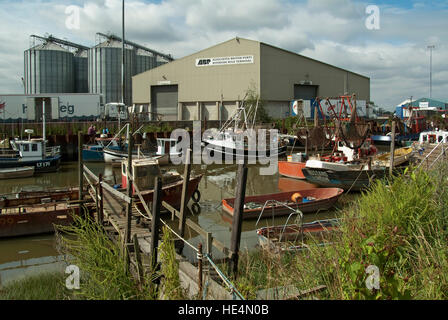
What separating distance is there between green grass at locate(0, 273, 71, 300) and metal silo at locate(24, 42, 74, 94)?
4653 cm

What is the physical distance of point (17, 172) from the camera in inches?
898

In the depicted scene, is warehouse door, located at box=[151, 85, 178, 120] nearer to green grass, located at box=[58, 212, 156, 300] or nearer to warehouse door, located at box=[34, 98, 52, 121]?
warehouse door, located at box=[34, 98, 52, 121]

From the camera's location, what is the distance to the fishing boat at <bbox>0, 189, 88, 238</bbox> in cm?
1163

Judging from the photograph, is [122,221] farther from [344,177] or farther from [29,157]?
[29,157]

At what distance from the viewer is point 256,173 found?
25906 mm

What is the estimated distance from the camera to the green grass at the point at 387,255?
4691 millimetres

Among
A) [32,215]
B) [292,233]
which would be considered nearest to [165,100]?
[32,215]

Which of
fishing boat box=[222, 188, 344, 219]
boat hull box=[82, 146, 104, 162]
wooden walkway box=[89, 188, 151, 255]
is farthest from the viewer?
boat hull box=[82, 146, 104, 162]

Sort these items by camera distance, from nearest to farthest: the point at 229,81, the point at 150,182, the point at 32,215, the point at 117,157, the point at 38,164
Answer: the point at 32,215 < the point at 150,182 < the point at 38,164 < the point at 117,157 < the point at 229,81

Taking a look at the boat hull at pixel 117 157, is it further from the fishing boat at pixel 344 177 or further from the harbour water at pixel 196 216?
the fishing boat at pixel 344 177

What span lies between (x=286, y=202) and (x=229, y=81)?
105ft

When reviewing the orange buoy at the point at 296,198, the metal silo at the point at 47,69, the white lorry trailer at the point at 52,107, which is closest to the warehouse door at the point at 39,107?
the white lorry trailer at the point at 52,107

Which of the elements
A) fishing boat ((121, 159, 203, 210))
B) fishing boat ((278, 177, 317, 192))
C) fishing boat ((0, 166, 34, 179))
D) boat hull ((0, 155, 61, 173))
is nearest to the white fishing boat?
fishing boat ((278, 177, 317, 192))
